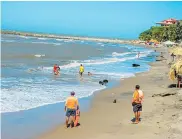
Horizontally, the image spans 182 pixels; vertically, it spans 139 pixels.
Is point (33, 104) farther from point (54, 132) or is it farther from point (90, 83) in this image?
point (90, 83)

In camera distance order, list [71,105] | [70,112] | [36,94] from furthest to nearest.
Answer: [36,94]
[70,112]
[71,105]

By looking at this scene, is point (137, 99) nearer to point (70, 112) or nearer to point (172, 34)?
point (70, 112)

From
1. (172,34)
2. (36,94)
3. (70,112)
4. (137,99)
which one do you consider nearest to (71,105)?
(70,112)

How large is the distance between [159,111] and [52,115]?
406 centimetres

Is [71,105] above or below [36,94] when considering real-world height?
above

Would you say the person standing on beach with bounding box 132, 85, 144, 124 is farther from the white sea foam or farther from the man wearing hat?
the white sea foam

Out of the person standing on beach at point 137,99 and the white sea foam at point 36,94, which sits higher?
the person standing on beach at point 137,99

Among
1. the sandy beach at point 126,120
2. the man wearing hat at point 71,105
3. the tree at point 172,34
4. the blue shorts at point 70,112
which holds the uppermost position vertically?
the tree at point 172,34

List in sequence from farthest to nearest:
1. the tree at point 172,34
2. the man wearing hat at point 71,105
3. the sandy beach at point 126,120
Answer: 1. the tree at point 172,34
2. the man wearing hat at point 71,105
3. the sandy beach at point 126,120

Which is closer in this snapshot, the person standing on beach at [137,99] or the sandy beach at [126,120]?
the sandy beach at [126,120]

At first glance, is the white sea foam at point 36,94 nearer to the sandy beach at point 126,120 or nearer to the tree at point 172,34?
the sandy beach at point 126,120

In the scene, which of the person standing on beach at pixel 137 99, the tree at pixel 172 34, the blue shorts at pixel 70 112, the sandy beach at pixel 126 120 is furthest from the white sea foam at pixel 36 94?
the tree at pixel 172 34

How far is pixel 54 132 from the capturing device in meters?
11.6

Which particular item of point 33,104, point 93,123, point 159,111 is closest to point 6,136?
point 93,123
